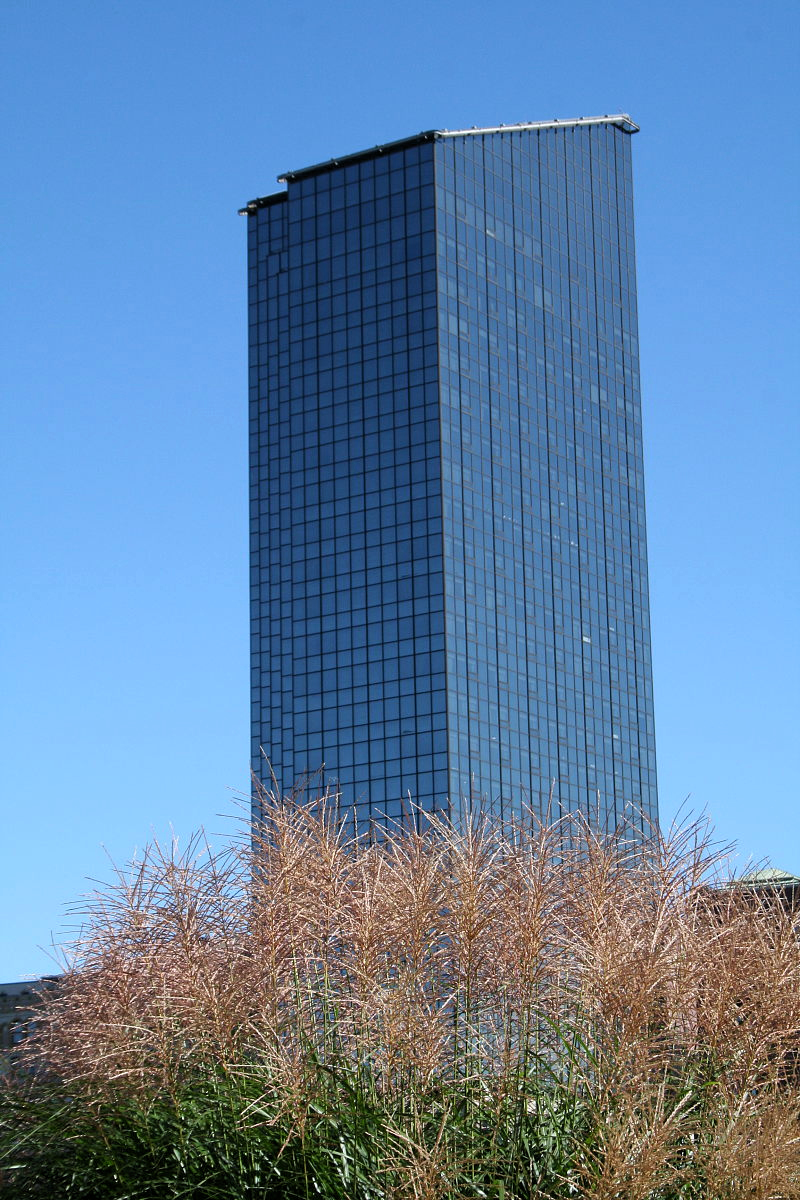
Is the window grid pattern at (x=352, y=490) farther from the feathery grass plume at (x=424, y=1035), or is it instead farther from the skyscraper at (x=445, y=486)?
the feathery grass plume at (x=424, y=1035)

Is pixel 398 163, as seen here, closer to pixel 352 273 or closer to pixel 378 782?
pixel 352 273

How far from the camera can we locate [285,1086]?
12594 millimetres

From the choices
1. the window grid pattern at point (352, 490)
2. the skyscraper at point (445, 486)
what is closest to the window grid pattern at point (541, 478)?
the skyscraper at point (445, 486)

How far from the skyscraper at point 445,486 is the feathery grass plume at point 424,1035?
108417 mm

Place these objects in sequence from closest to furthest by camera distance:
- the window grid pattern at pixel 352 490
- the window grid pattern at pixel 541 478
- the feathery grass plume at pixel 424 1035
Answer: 1. the feathery grass plume at pixel 424 1035
2. the window grid pattern at pixel 352 490
3. the window grid pattern at pixel 541 478

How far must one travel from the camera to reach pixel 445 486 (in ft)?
429

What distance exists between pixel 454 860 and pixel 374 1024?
1.57 metres

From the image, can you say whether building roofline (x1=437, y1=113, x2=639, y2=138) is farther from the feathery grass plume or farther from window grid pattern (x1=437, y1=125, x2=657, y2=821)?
the feathery grass plume

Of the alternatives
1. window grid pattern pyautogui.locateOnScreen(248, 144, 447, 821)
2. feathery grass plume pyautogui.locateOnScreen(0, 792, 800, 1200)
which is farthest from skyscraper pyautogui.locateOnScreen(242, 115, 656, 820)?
feathery grass plume pyautogui.locateOnScreen(0, 792, 800, 1200)

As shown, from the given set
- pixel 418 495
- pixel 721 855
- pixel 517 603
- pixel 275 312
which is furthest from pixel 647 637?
pixel 721 855

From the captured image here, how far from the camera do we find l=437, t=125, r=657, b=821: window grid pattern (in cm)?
13088

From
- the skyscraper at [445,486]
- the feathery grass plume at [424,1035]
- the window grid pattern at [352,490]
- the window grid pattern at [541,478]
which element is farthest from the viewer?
the window grid pattern at [541,478]

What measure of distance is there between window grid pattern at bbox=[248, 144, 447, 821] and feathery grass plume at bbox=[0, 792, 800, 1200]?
4279 inches

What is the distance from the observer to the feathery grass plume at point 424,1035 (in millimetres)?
12734
